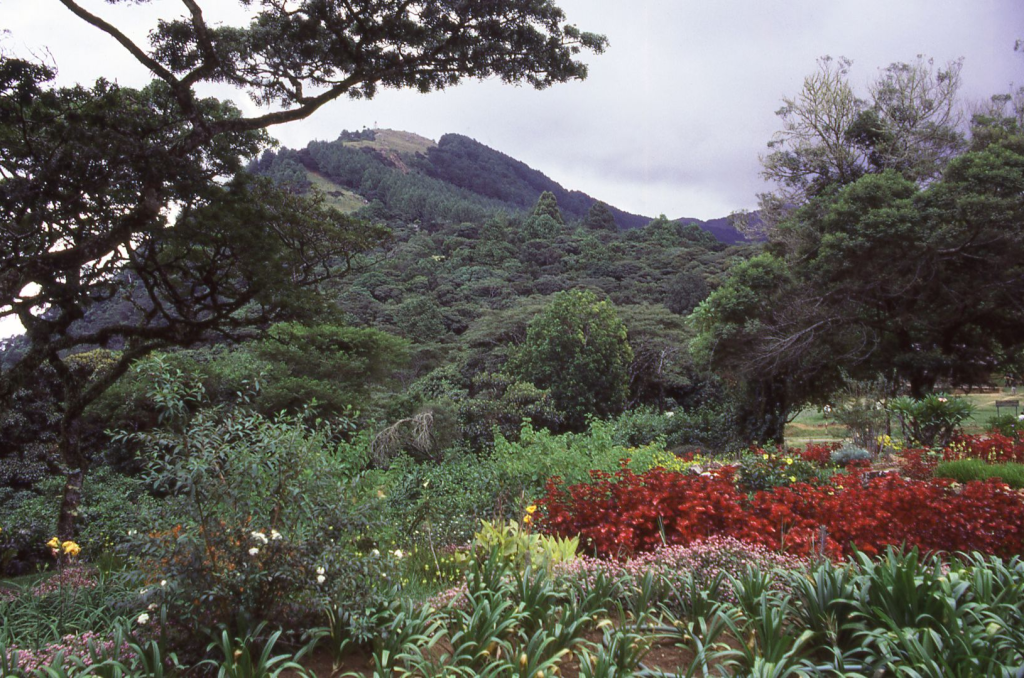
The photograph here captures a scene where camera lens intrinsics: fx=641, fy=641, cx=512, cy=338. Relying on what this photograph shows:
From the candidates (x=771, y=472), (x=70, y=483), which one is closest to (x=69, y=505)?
(x=70, y=483)

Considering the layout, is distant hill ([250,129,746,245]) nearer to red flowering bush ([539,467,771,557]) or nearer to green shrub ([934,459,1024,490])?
green shrub ([934,459,1024,490])

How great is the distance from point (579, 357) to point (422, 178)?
166 feet

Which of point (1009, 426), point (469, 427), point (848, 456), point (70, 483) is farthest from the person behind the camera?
point (469, 427)

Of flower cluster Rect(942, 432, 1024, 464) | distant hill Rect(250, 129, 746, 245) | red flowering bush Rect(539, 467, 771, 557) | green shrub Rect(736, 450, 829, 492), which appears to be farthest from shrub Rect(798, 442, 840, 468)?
distant hill Rect(250, 129, 746, 245)

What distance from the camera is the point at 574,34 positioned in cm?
768

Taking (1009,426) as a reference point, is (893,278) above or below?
above

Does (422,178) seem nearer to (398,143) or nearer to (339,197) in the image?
(339,197)

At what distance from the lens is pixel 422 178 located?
2544 inches

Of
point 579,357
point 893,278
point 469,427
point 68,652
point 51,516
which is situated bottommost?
point 51,516

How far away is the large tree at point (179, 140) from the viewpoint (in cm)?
677

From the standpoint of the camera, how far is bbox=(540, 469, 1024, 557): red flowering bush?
420 centimetres

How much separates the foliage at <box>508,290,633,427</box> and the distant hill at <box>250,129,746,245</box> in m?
25.5

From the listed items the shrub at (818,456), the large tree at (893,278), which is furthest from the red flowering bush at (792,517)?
the large tree at (893,278)

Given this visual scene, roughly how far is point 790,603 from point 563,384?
14848 mm
